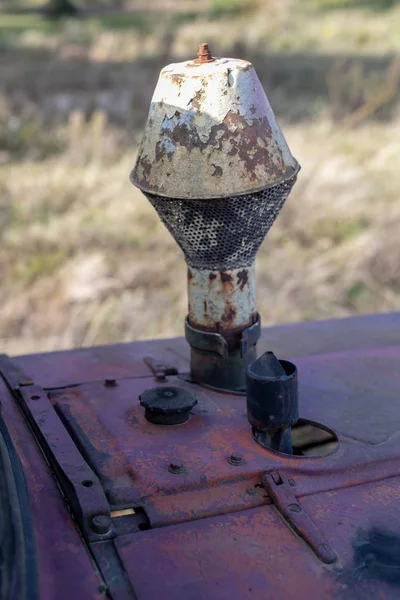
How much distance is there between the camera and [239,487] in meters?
1.81

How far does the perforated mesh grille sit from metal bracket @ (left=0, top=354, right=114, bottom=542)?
23.4 inches

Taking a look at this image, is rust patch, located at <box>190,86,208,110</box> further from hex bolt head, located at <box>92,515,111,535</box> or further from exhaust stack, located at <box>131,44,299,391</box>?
hex bolt head, located at <box>92,515,111,535</box>

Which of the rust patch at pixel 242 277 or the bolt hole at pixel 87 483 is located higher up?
the rust patch at pixel 242 277

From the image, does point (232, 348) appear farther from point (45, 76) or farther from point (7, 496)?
point (45, 76)

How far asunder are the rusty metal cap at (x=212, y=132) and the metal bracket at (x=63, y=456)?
67cm

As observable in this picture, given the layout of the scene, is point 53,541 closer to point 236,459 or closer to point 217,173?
point 236,459

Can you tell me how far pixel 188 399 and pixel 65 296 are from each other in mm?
3744

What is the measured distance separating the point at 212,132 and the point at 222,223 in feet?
0.82

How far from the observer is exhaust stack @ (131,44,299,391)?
6.52 feet

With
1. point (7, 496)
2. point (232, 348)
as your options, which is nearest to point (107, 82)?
point (232, 348)

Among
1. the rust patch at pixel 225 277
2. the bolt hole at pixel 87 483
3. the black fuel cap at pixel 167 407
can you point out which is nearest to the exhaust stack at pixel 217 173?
the rust patch at pixel 225 277

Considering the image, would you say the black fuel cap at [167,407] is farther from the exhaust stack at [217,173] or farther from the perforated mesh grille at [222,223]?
the perforated mesh grille at [222,223]

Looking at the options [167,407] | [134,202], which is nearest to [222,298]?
[167,407]

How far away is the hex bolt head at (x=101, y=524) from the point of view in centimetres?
163
